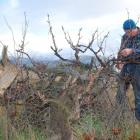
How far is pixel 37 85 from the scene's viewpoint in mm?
8578

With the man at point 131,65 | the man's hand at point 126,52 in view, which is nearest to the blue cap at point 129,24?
the man at point 131,65

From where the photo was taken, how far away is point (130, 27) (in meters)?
9.19

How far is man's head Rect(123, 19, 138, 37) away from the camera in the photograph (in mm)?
9109

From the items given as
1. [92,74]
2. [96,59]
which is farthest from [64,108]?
[96,59]

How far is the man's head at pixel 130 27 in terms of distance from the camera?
9109 mm

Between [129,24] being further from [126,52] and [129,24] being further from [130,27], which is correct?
[126,52]

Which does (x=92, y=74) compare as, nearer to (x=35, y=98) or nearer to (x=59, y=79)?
(x=35, y=98)

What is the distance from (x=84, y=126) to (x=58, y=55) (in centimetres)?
96

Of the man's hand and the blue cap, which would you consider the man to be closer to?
the blue cap

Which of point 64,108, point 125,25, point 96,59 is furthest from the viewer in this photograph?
point 125,25

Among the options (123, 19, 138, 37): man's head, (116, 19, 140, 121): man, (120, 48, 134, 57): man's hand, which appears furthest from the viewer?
(123, 19, 138, 37): man's head

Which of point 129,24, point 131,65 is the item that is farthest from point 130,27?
point 131,65

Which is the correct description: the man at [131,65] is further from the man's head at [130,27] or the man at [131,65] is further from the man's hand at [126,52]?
the man's hand at [126,52]

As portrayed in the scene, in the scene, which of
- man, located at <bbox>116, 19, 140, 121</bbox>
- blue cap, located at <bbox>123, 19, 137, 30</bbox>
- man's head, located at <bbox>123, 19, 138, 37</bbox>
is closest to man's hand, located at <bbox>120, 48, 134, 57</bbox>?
man, located at <bbox>116, 19, 140, 121</bbox>
